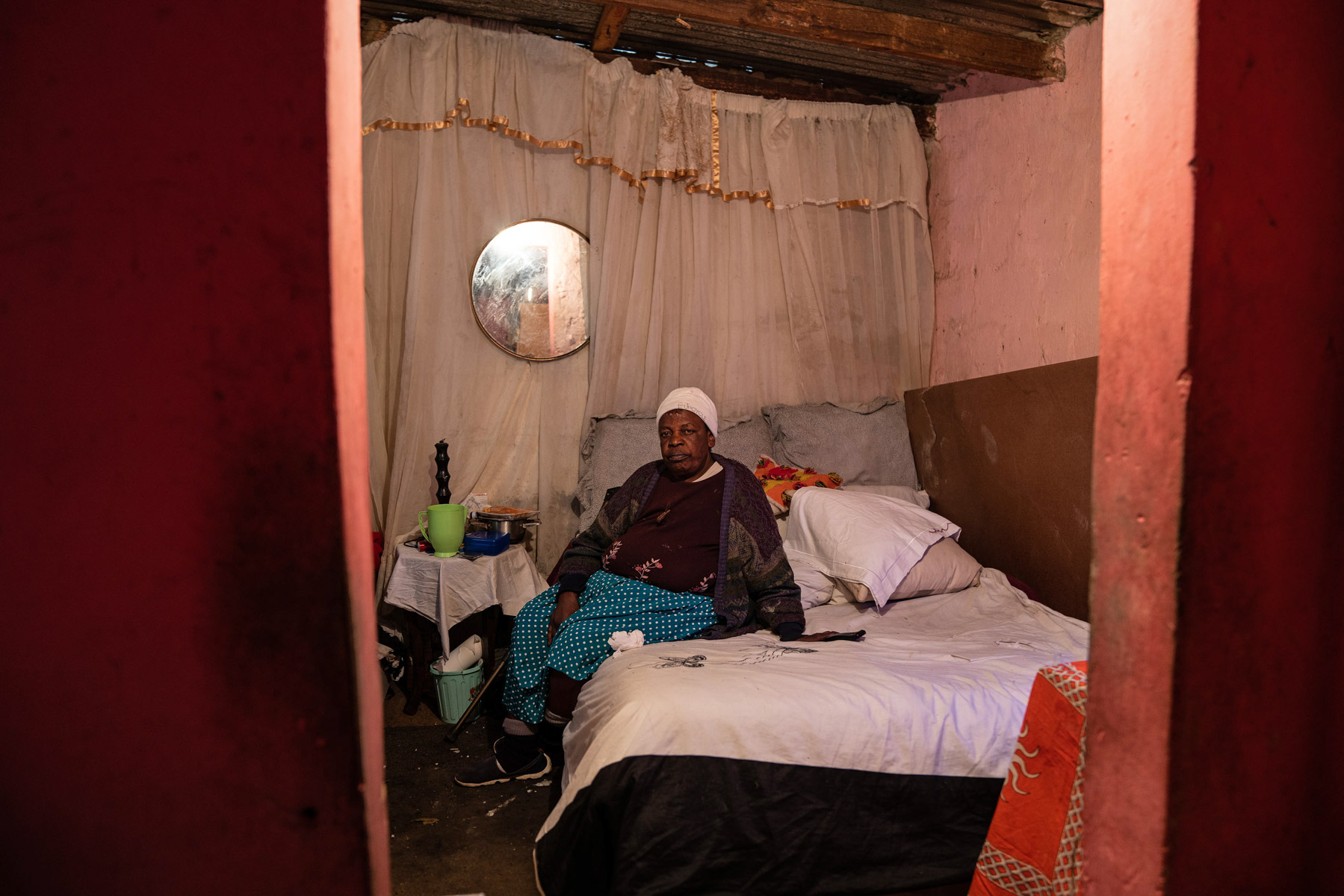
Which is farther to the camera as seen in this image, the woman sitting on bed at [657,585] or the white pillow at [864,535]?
the white pillow at [864,535]

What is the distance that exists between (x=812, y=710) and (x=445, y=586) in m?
1.66

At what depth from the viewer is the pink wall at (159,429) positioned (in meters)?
0.75

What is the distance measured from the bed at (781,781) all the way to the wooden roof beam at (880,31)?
7.60ft

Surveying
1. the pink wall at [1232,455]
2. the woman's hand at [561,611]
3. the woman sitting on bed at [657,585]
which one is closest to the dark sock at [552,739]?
the woman sitting on bed at [657,585]

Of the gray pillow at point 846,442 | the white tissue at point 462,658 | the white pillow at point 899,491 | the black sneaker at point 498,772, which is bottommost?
the black sneaker at point 498,772

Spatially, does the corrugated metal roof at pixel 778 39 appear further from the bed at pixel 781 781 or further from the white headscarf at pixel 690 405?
the bed at pixel 781 781

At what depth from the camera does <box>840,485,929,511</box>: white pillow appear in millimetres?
3516

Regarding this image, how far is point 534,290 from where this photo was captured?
3.70 metres

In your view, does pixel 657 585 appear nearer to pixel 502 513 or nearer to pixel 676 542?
pixel 676 542

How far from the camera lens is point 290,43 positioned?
0.77 m

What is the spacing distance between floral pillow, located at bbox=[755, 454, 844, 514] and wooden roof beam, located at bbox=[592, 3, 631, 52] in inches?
79.6

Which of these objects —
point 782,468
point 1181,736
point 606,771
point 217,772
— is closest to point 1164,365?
point 1181,736

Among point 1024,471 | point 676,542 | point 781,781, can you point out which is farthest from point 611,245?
point 781,781

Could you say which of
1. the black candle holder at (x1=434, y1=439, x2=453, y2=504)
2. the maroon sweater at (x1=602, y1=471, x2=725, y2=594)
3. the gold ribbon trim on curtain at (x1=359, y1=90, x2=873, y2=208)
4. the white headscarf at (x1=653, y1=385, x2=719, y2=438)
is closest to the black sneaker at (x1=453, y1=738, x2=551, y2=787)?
the maroon sweater at (x1=602, y1=471, x2=725, y2=594)
